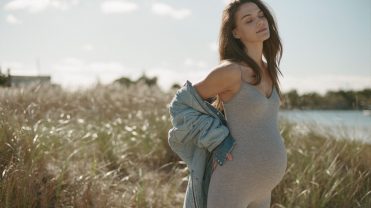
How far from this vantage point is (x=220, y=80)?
8.46ft

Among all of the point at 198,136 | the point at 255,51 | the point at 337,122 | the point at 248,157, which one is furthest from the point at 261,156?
the point at 337,122

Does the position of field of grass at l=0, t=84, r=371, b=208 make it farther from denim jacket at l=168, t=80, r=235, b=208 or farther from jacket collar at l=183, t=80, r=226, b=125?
jacket collar at l=183, t=80, r=226, b=125

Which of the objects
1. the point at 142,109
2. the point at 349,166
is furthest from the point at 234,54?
the point at 142,109

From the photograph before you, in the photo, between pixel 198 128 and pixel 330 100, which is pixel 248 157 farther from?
pixel 330 100

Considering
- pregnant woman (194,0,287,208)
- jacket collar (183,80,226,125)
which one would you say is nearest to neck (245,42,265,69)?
pregnant woman (194,0,287,208)

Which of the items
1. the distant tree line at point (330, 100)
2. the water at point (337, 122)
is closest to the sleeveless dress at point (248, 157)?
the water at point (337, 122)

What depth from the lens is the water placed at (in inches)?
221

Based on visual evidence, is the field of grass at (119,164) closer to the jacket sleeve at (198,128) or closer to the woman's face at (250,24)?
the jacket sleeve at (198,128)

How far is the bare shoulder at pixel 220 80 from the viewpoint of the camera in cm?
257

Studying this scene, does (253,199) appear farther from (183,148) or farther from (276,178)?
(183,148)

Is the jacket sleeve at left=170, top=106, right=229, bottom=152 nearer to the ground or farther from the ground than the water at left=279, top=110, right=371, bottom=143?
farther from the ground

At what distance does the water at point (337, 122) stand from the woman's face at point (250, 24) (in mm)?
3172

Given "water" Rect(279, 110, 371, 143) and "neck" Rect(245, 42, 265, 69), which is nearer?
"neck" Rect(245, 42, 265, 69)

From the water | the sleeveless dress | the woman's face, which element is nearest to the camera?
the sleeveless dress
